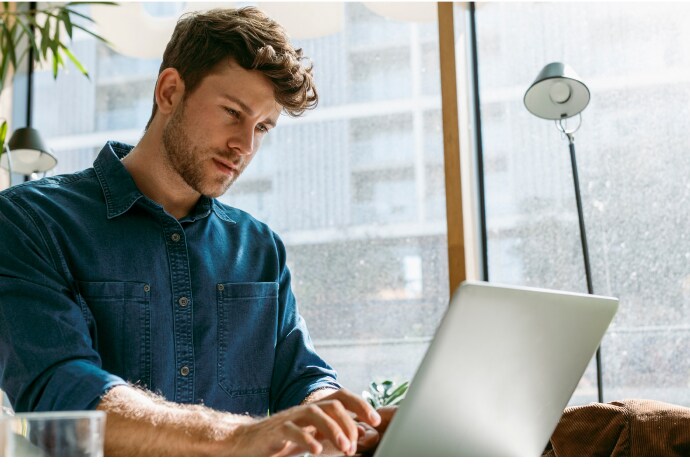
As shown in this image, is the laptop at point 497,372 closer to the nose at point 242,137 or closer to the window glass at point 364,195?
the nose at point 242,137

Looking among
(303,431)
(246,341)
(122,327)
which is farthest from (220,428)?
(246,341)

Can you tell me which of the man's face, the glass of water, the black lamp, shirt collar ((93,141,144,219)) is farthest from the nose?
the black lamp

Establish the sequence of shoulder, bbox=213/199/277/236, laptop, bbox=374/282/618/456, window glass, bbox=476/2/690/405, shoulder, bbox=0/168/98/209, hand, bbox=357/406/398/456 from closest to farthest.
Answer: laptop, bbox=374/282/618/456, hand, bbox=357/406/398/456, shoulder, bbox=0/168/98/209, shoulder, bbox=213/199/277/236, window glass, bbox=476/2/690/405

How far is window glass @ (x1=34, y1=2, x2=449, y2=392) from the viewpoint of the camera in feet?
11.1

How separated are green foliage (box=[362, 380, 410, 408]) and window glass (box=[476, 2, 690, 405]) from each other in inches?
23.0

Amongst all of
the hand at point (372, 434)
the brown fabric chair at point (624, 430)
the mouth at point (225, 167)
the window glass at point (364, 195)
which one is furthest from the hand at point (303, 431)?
the window glass at point (364, 195)

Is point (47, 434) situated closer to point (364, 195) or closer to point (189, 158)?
point (189, 158)

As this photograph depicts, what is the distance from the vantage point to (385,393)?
3.07 m

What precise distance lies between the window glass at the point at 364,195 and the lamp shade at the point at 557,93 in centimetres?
72

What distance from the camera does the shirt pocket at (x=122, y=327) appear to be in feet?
5.20

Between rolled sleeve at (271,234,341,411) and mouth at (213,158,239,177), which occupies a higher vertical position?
mouth at (213,158,239,177)

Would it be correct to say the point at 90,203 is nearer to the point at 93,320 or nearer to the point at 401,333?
the point at 93,320

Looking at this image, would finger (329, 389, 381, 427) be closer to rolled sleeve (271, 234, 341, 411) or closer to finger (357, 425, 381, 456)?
finger (357, 425, 381, 456)
